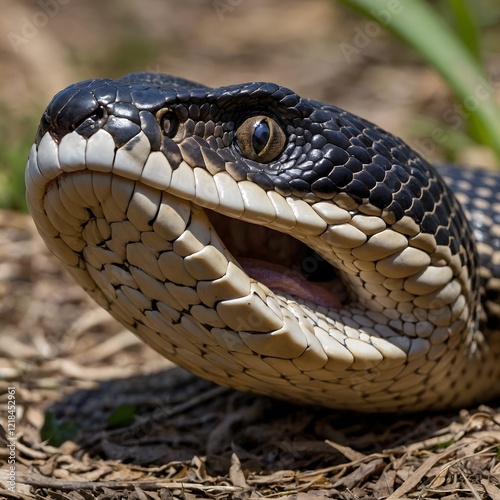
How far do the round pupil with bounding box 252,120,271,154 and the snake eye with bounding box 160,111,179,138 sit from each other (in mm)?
279

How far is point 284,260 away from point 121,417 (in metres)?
1.16

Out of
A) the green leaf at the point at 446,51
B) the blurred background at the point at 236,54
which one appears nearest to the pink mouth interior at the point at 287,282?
the green leaf at the point at 446,51

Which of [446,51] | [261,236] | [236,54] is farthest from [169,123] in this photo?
[236,54]

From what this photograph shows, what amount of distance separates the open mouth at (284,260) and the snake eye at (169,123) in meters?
0.44

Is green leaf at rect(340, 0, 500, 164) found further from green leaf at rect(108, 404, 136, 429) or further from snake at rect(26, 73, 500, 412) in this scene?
green leaf at rect(108, 404, 136, 429)

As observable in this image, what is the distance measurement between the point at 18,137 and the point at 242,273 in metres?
4.80

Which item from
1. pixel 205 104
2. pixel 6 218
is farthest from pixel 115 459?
pixel 6 218

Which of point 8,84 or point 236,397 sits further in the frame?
point 8,84

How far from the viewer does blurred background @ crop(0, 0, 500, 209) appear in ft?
24.8

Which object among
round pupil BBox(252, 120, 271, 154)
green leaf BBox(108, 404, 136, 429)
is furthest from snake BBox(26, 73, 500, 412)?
green leaf BBox(108, 404, 136, 429)

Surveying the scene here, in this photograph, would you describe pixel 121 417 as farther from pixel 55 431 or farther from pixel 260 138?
pixel 260 138

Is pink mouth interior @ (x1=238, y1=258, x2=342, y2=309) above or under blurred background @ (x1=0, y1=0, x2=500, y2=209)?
under

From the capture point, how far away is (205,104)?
2.60m

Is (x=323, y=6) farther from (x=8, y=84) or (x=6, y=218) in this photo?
(x=6, y=218)
